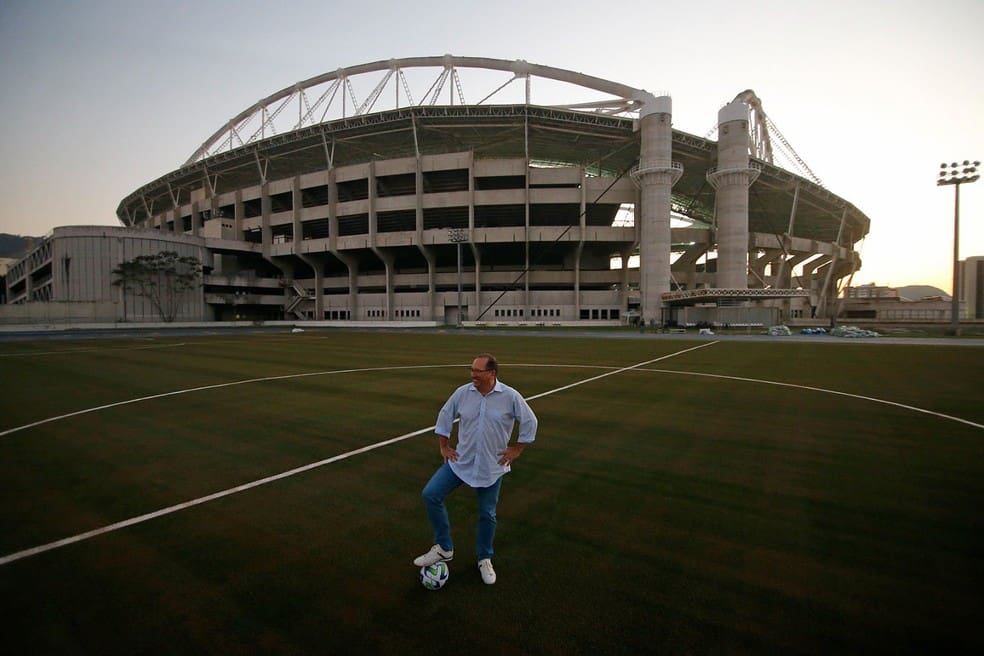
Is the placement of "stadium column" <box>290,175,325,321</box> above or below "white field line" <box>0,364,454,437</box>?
above

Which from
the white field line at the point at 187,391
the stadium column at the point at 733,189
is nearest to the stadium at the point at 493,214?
the stadium column at the point at 733,189

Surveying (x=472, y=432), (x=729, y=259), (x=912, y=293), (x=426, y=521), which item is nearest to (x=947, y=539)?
(x=472, y=432)

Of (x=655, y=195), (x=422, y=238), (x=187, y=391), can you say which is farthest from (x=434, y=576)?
(x=655, y=195)

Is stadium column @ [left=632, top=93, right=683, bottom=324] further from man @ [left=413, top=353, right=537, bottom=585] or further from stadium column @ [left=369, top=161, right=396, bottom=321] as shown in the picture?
man @ [left=413, top=353, right=537, bottom=585]

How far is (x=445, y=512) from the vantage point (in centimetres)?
360

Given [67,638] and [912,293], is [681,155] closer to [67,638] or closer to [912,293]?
[67,638]

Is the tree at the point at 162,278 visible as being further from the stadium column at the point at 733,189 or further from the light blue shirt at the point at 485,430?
the stadium column at the point at 733,189

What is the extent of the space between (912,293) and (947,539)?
652ft

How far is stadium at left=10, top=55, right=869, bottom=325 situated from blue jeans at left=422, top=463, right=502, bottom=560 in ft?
148

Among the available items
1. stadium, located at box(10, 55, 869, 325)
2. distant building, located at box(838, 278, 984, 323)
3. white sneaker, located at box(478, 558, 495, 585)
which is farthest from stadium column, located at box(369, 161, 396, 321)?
distant building, located at box(838, 278, 984, 323)

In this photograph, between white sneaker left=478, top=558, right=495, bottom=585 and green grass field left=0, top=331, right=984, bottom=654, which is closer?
green grass field left=0, top=331, right=984, bottom=654

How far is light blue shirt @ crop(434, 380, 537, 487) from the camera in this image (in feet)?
11.7

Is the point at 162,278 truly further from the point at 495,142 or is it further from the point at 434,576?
the point at 434,576

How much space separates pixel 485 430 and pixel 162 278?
240 feet
